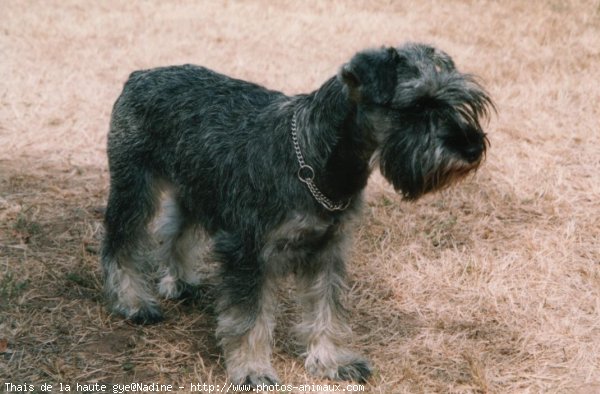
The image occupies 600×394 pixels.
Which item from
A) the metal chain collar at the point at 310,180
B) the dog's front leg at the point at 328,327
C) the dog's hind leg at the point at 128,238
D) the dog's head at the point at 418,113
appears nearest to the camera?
the dog's head at the point at 418,113

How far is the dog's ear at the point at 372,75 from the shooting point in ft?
10.7

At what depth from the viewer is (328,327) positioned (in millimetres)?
4090

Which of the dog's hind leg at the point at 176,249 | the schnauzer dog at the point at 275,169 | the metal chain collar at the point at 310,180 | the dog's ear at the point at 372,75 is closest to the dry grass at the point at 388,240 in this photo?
the dog's hind leg at the point at 176,249

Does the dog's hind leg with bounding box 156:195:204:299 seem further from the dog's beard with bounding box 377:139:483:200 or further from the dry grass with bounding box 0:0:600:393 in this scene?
the dog's beard with bounding box 377:139:483:200

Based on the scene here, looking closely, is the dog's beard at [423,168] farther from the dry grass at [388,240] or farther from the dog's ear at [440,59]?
the dry grass at [388,240]

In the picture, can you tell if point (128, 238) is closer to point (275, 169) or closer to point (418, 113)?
point (275, 169)

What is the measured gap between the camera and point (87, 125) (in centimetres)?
734

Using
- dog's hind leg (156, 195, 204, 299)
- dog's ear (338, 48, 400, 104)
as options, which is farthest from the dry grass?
dog's ear (338, 48, 400, 104)

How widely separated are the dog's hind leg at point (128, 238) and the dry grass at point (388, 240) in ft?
0.44

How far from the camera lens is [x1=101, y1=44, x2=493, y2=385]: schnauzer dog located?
129 inches

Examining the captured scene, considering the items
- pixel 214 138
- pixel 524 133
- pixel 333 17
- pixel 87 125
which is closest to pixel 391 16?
pixel 333 17

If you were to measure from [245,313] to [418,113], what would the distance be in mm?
1484

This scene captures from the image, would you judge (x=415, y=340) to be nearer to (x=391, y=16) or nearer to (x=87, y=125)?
(x=87, y=125)

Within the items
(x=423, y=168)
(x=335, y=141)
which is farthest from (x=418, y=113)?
(x=335, y=141)
